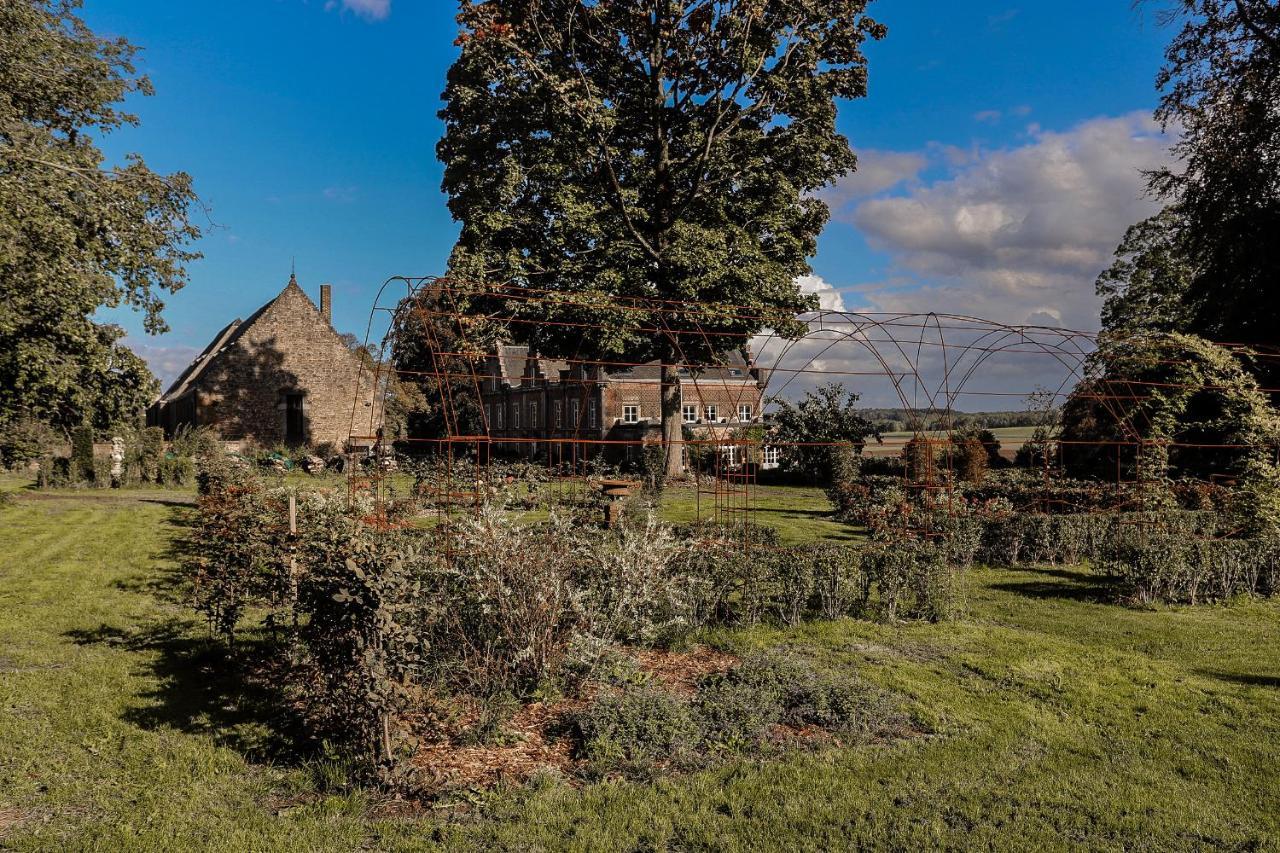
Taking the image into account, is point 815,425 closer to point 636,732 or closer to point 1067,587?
point 1067,587

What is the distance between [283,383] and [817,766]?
31352 mm

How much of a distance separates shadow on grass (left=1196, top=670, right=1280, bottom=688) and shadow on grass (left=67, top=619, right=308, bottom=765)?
26.9ft

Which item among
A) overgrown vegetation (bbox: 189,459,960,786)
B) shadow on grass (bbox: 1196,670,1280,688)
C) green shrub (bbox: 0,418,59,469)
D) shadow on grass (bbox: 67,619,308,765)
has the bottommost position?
shadow on grass (bbox: 1196,670,1280,688)

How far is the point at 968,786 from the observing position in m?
4.92

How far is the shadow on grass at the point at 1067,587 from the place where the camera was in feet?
35.4

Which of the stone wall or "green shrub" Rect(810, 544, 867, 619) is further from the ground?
the stone wall

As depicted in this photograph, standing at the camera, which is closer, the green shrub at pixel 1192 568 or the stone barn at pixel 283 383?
the green shrub at pixel 1192 568

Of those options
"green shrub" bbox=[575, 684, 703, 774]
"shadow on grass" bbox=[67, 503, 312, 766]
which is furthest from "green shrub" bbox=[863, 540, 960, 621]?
"shadow on grass" bbox=[67, 503, 312, 766]

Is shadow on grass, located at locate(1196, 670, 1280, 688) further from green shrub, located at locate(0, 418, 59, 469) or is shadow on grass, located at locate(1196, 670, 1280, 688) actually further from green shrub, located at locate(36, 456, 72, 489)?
green shrub, located at locate(36, 456, 72, 489)

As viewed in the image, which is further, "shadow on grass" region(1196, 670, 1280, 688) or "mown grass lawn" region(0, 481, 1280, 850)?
"shadow on grass" region(1196, 670, 1280, 688)

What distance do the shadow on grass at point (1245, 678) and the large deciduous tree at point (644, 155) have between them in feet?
45.2

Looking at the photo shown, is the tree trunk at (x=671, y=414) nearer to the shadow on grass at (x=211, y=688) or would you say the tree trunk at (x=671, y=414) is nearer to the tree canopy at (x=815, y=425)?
the tree canopy at (x=815, y=425)

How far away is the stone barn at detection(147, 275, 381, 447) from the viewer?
30.7 metres

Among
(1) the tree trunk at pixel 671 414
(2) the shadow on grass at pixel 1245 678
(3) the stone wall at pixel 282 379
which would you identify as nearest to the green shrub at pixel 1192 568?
(2) the shadow on grass at pixel 1245 678
